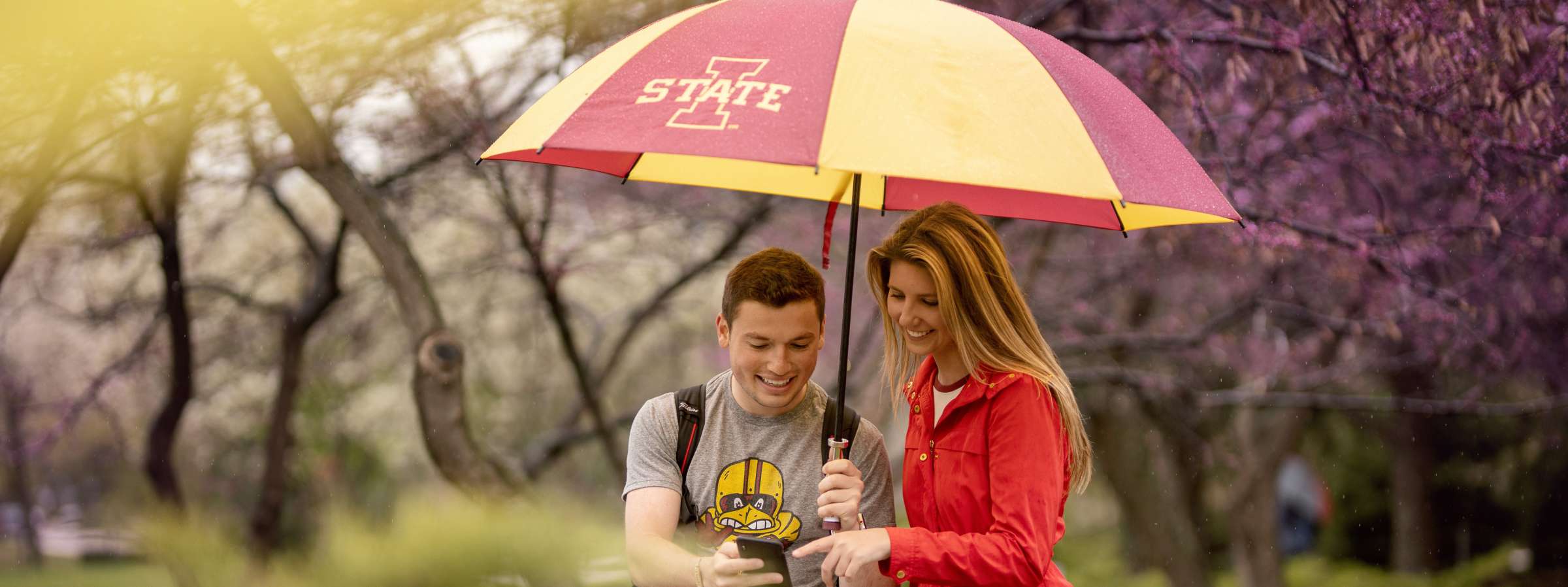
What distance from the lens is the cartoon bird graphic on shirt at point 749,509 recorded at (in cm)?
258

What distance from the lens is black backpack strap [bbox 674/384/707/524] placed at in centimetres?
261

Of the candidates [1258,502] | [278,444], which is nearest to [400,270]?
[278,444]

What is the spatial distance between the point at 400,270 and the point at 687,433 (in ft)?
11.3

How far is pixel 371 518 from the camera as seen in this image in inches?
293

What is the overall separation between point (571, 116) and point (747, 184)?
111cm

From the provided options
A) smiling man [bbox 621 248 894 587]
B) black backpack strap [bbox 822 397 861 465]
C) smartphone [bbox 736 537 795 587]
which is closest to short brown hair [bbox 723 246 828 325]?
smiling man [bbox 621 248 894 587]

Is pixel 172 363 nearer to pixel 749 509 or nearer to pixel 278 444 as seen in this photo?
pixel 278 444

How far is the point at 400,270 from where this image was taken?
5.68m

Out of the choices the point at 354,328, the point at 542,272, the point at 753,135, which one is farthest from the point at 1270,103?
the point at 354,328

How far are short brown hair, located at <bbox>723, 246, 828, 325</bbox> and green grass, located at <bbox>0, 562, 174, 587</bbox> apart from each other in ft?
18.5

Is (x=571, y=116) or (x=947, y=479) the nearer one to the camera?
(x=571, y=116)

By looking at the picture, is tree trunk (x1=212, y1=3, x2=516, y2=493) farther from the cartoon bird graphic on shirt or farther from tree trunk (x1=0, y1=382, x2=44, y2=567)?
the cartoon bird graphic on shirt

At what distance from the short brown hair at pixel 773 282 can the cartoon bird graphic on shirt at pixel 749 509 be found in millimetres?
320

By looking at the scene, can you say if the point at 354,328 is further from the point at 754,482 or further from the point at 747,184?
the point at 754,482
